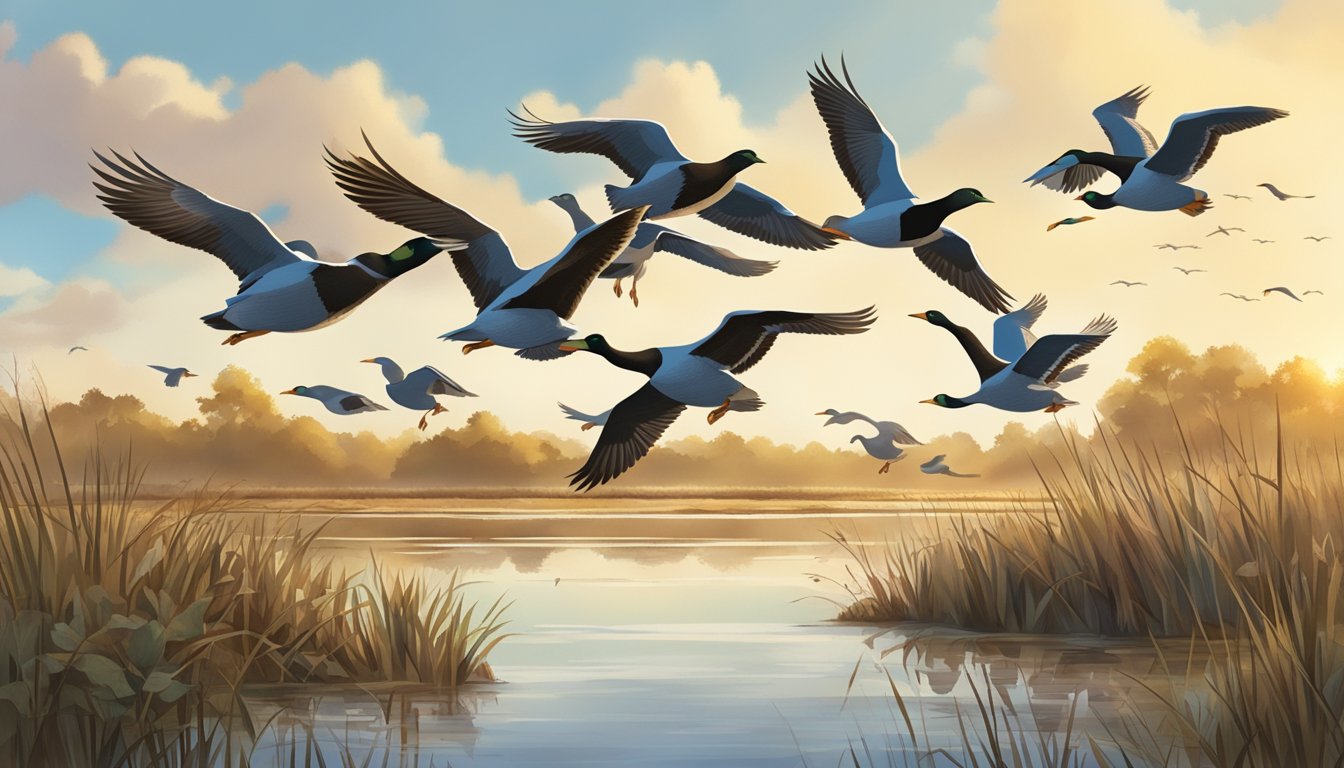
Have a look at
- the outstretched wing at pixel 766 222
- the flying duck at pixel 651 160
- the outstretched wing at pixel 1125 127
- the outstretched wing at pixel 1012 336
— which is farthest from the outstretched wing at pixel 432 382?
the outstretched wing at pixel 1125 127

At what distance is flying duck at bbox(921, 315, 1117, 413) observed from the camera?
20.5ft

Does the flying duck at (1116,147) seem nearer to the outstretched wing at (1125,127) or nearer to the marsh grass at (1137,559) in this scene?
the outstretched wing at (1125,127)

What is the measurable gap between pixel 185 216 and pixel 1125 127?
22.4ft

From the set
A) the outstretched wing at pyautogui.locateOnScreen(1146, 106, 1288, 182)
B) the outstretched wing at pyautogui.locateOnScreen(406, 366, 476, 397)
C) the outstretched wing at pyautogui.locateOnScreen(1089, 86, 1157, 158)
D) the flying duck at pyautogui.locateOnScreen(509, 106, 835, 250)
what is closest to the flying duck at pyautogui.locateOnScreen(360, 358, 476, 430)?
the outstretched wing at pyautogui.locateOnScreen(406, 366, 476, 397)

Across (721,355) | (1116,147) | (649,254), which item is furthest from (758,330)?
(1116,147)

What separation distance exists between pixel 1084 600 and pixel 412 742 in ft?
16.6

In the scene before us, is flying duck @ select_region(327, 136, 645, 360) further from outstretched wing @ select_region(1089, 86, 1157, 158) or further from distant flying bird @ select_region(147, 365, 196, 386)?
outstretched wing @ select_region(1089, 86, 1157, 158)

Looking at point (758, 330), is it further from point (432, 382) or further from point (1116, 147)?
point (1116, 147)

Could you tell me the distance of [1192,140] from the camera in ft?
24.0

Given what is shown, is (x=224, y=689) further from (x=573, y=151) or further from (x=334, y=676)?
(x=573, y=151)

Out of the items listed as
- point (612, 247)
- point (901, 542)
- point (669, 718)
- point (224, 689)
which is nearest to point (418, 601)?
point (224, 689)

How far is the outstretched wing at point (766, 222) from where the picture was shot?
7.11 meters

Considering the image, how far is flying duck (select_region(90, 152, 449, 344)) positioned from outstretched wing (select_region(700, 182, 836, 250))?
7.66ft

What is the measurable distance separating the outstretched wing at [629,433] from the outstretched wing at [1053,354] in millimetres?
1786
